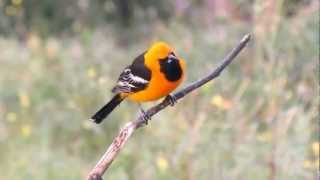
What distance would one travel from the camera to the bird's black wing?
3.01 metres

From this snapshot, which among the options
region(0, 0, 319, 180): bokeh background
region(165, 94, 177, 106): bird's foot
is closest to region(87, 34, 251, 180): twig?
region(165, 94, 177, 106): bird's foot

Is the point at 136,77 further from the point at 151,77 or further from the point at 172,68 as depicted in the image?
the point at 172,68

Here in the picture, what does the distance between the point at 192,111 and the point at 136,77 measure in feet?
5.15

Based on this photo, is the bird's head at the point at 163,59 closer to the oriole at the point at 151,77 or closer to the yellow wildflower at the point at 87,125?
the oriole at the point at 151,77

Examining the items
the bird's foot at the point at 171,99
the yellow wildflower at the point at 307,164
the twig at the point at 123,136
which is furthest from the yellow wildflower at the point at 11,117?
the twig at the point at 123,136

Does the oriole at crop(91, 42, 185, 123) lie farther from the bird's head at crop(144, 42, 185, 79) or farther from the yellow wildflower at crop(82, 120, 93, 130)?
the yellow wildflower at crop(82, 120, 93, 130)

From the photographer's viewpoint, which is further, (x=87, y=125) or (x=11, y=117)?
(x=11, y=117)

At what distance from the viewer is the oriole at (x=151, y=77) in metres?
2.86

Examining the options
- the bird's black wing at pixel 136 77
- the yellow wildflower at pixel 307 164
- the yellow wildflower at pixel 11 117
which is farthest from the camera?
the yellow wildflower at pixel 11 117

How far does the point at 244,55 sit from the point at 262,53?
2.47m

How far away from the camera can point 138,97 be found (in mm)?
3074

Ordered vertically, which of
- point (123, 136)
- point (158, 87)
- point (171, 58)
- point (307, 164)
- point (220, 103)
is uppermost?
point (123, 136)

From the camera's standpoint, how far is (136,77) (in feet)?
9.98

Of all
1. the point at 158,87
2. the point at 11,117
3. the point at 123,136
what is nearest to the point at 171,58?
the point at 158,87
